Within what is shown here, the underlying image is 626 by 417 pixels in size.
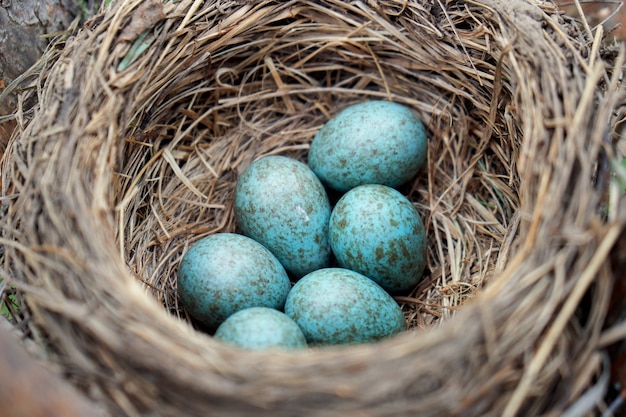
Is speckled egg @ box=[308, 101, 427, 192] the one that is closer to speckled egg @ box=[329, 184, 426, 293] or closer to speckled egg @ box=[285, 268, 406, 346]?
speckled egg @ box=[329, 184, 426, 293]

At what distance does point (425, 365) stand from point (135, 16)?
4.12 feet

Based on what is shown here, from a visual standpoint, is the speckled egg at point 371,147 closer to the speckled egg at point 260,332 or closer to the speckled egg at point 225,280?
the speckled egg at point 225,280

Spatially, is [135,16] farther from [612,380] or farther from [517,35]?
[612,380]

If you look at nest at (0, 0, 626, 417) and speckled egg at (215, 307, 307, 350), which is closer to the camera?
nest at (0, 0, 626, 417)

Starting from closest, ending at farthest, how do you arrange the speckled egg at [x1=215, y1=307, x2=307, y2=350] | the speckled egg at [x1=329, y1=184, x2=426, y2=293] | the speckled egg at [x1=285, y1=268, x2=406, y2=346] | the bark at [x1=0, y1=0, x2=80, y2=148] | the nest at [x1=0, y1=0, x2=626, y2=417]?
the nest at [x1=0, y1=0, x2=626, y2=417]
the speckled egg at [x1=215, y1=307, x2=307, y2=350]
the speckled egg at [x1=285, y1=268, x2=406, y2=346]
the speckled egg at [x1=329, y1=184, x2=426, y2=293]
the bark at [x1=0, y1=0, x2=80, y2=148]

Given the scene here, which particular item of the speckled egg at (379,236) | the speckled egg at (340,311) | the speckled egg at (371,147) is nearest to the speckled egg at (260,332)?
the speckled egg at (340,311)

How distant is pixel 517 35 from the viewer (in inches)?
68.2

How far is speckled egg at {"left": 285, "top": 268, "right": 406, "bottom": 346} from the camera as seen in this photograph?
1.65 metres

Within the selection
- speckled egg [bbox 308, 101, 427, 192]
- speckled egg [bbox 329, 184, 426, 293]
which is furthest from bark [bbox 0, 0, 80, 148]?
speckled egg [bbox 329, 184, 426, 293]

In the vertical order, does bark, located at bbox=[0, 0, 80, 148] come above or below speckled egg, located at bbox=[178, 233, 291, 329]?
above

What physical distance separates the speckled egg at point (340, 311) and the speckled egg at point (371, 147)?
401 millimetres

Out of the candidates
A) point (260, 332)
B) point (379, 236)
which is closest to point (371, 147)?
point (379, 236)

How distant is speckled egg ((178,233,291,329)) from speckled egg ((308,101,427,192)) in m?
0.40

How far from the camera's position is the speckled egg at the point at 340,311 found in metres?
1.65
